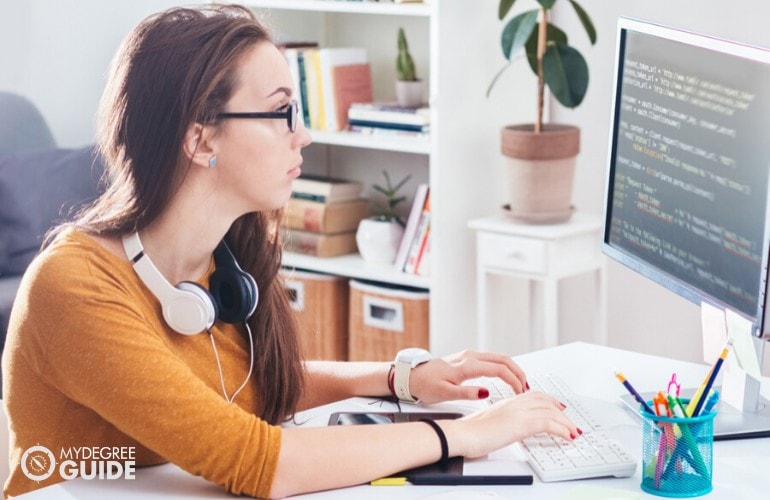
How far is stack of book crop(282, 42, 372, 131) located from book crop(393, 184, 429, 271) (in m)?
0.35

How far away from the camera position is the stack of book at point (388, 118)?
3.23 meters

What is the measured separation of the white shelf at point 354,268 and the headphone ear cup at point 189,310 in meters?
1.81

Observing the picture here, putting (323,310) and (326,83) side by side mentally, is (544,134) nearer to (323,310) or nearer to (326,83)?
(326,83)

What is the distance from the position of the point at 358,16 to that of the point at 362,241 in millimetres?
800

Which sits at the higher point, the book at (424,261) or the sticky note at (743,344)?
the sticky note at (743,344)

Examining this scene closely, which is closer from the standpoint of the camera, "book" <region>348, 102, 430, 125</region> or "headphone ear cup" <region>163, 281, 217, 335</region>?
"headphone ear cup" <region>163, 281, 217, 335</region>

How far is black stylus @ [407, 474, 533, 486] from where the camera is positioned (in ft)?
4.37

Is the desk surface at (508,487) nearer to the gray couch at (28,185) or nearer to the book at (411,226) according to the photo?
the book at (411,226)

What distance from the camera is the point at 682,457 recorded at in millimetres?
1289

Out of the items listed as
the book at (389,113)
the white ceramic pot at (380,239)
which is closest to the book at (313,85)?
the book at (389,113)

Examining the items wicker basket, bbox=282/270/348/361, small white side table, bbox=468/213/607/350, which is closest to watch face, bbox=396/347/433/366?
small white side table, bbox=468/213/607/350

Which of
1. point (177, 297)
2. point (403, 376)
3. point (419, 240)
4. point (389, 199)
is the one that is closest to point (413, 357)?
point (403, 376)

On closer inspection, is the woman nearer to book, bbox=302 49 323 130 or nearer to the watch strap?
the watch strap

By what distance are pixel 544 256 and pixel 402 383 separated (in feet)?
4.64
